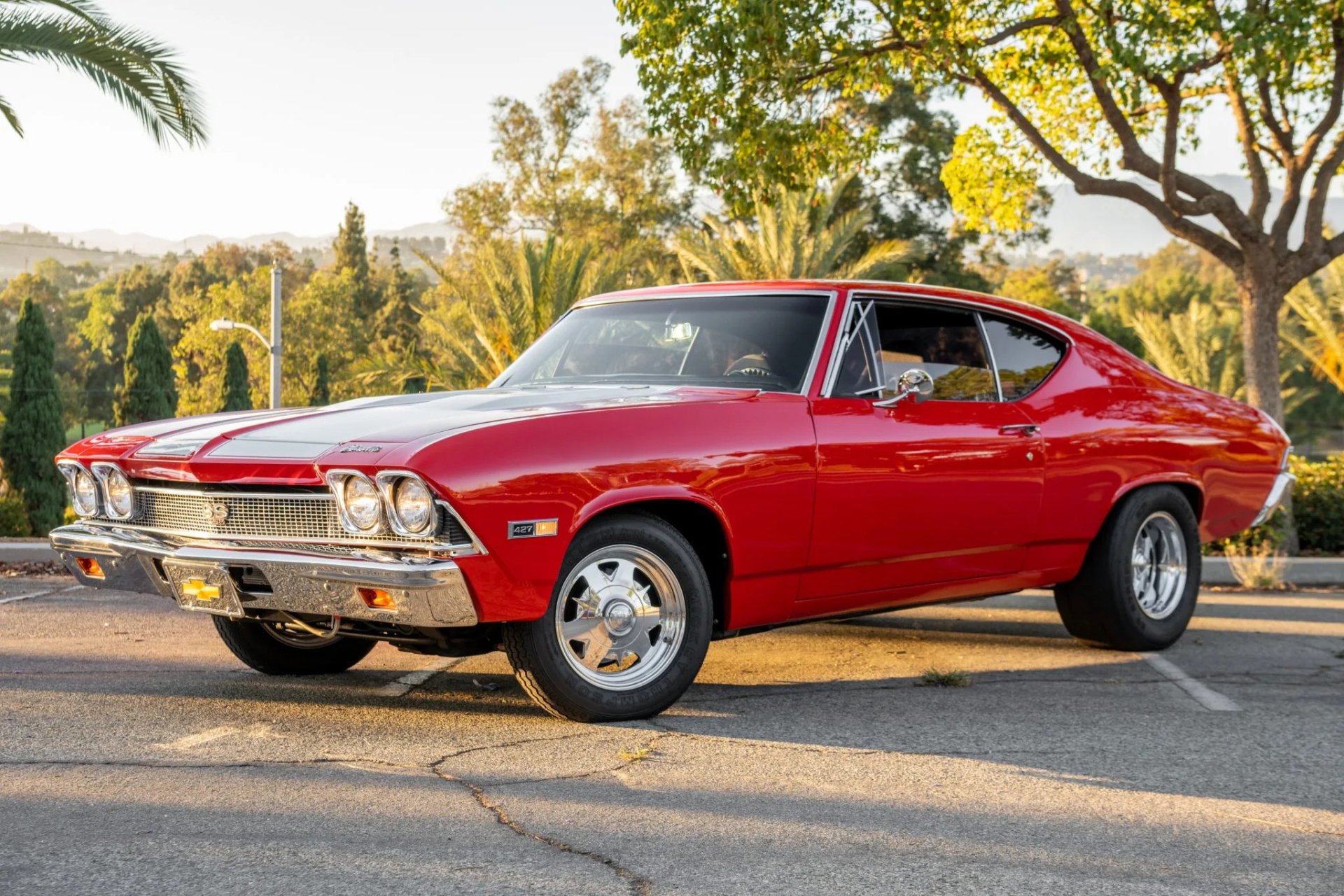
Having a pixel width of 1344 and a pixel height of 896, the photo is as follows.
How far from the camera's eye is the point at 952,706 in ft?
19.2

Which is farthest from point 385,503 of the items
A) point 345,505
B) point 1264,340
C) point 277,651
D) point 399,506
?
point 1264,340

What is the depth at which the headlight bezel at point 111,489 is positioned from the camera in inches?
214

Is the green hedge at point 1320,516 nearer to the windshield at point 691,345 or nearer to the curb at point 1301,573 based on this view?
the curb at point 1301,573

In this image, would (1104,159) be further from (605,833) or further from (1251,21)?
(605,833)

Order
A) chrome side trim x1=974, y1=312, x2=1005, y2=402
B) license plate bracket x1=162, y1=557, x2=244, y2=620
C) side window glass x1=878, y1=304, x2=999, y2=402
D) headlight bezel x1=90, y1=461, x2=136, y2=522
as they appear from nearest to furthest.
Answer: license plate bracket x1=162, y1=557, x2=244, y2=620 → headlight bezel x1=90, y1=461, x2=136, y2=522 → side window glass x1=878, y1=304, x2=999, y2=402 → chrome side trim x1=974, y1=312, x2=1005, y2=402

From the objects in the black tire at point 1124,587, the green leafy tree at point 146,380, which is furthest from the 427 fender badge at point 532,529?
the green leafy tree at point 146,380

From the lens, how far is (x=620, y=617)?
5215 mm

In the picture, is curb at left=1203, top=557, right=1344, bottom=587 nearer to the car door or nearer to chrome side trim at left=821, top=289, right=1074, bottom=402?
chrome side trim at left=821, top=289, right=1074, bottom=402

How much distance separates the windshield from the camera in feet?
19.6

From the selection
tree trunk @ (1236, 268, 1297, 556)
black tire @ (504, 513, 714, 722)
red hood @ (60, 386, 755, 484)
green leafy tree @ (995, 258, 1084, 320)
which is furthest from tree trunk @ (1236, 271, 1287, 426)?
green leafy tree @ (995, 258, 1084, 320)

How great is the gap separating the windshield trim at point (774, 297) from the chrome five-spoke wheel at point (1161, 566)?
228cm

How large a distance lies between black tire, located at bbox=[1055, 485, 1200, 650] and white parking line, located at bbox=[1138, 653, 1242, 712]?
0.51ft

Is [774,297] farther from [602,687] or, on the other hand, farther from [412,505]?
[412,505]

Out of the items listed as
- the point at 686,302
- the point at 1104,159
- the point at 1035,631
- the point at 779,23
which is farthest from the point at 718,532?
the point at 1104,159
